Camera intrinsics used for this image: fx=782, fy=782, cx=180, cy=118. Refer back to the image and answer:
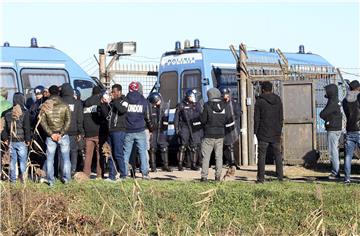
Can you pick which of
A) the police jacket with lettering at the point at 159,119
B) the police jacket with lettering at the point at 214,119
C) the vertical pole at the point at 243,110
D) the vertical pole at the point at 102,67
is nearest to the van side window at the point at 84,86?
the police jacket with lettering at the point at 159,119

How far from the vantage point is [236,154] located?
764 inches

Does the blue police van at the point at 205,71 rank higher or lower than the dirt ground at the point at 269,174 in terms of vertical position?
higher

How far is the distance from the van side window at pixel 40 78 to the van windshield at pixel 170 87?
331cm

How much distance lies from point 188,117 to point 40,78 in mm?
3615

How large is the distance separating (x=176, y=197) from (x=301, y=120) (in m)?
7.25

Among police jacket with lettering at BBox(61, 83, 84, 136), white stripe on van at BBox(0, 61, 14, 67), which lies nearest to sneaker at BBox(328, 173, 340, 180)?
police jacket with lettering at BBox(61, 83, 84, 136)

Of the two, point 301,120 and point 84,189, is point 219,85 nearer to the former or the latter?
point 301,120

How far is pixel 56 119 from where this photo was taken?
13344mm

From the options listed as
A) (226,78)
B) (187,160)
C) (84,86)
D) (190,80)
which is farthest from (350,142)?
(84,86)

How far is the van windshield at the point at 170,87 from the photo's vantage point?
822 inches

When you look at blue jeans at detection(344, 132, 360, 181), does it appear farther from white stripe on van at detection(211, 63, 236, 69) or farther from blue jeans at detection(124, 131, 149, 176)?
white stripe on van at detection(211, 63, 236, 69)

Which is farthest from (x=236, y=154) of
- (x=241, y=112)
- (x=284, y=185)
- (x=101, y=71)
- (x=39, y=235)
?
(x=39, y=235)

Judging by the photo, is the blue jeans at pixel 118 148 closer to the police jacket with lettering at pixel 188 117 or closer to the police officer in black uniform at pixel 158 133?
the police officer in black uniform at pixel 158 133

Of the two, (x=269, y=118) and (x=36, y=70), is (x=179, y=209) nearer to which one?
(x=269, y=118)
